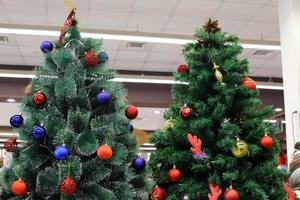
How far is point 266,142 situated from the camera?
1.69 m

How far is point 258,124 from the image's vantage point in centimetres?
176

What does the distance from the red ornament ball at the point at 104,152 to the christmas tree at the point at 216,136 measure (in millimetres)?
366

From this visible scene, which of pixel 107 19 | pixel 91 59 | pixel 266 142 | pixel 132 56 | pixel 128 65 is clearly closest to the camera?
pixel 91 59

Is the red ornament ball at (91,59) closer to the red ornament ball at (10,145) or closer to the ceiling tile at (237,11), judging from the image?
the red ornament ball at (10,145)

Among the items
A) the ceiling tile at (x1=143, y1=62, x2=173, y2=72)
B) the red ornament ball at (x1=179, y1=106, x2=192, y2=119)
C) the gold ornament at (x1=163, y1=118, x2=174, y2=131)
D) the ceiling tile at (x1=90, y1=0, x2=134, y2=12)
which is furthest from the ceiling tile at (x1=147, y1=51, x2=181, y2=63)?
the red ornament ball at (x1=179, y1=106, x2=192, y2=119)

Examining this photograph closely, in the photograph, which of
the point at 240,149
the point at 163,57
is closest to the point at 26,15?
the point at 163,57

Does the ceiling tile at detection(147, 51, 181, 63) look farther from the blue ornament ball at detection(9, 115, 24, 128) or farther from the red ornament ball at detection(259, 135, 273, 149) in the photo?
the blue ornament ball at detection(9, 115, 24, 128)

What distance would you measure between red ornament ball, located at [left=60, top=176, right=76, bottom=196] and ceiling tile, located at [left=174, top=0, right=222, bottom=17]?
4.81 meters

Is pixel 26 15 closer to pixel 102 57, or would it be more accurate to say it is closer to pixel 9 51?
pixel 9 51

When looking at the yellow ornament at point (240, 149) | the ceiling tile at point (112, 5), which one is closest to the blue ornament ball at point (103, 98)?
the yellow ornament at point (240, 149)

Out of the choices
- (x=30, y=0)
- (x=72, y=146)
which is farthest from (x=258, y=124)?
(x=30, y=0)

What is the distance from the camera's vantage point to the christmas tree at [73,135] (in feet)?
4.76

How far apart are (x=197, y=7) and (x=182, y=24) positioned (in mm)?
662

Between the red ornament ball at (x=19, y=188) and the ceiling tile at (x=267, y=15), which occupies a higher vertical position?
the ceiling tile at (x=267, y=15)
